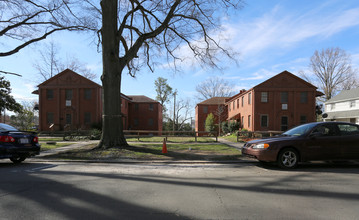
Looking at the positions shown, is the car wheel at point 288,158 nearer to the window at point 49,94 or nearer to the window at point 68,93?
the window at point 68,93

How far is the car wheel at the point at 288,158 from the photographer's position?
22.4 ft

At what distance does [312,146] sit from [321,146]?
0.98 ft

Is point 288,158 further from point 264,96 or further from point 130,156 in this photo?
point 264,96

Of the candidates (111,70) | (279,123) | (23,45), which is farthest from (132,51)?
(279,123)

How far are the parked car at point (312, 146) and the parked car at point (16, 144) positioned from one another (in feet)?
25.1

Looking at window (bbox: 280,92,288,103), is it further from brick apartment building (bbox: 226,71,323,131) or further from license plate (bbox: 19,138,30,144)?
license plate (bbox: 19,138,30,144)

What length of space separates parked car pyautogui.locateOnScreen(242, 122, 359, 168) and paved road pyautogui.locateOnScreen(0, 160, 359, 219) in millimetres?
499

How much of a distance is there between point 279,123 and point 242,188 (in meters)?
24.8

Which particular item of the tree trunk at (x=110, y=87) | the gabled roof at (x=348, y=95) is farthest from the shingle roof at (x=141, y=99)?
the gabled roof at (x=348, y=95)

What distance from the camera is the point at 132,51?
1169 cm

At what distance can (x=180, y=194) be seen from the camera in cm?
441

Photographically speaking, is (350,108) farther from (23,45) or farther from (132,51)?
(23,45)

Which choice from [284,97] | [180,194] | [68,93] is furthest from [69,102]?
[180,194]

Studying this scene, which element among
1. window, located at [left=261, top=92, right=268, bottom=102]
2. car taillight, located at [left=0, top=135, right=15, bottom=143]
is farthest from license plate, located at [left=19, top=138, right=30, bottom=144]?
window, located at [left=261, top=92, right=268, bottom=102]
